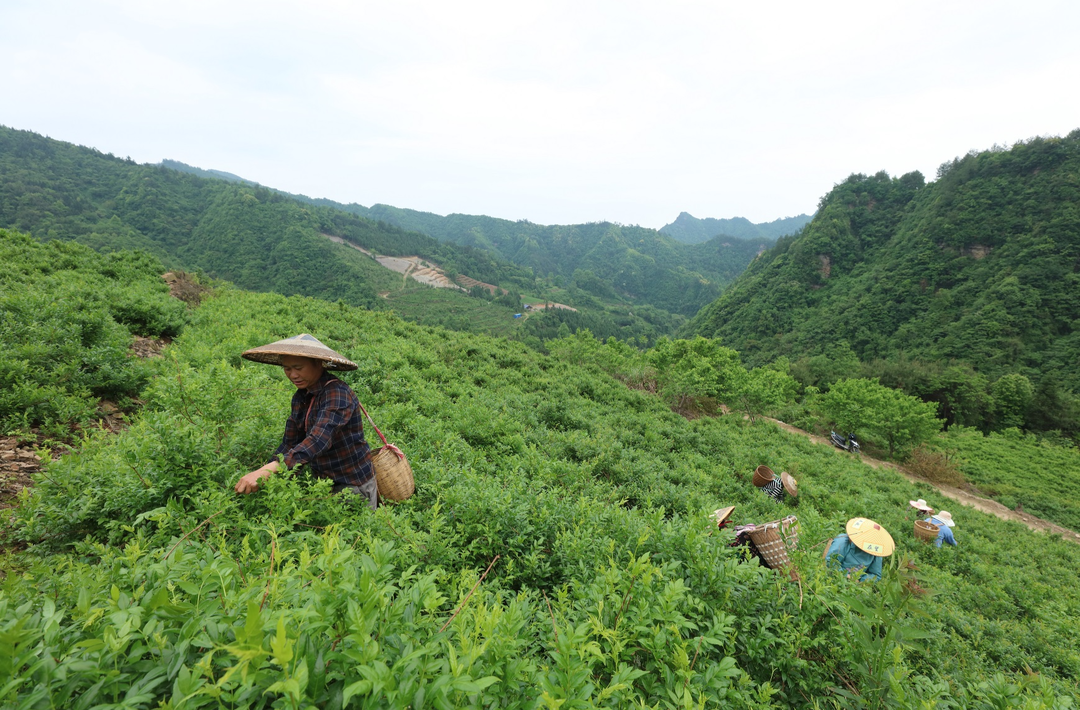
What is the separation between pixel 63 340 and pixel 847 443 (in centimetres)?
2836

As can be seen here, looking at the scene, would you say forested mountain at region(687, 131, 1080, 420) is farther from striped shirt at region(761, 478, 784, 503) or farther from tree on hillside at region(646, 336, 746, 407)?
striped shirt at region(761, 478, 784, 503)

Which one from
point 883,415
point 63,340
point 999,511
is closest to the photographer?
point 63,340

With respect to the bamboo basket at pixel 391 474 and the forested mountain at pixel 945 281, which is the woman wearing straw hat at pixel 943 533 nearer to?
the bamboo basket at pixel 391 474

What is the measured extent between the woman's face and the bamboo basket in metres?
0.88

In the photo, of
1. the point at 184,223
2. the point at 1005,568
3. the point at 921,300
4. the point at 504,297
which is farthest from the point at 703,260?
the point at 1005,568

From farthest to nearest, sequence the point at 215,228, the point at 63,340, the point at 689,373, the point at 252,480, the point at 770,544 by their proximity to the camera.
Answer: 1. the point at 215,228
2. the point at 689,373
3. the point at 63,340
4. the point at 770,544
5. the point at 252,480

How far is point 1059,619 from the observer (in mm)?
6086

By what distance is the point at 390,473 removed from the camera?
3545 mm

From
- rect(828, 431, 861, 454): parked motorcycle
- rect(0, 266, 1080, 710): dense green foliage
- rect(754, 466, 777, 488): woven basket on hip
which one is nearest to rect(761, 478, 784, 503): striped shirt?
rect(754, 466, 777, 488): woven basket on hip

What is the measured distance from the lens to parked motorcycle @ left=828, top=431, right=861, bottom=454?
2075 cm

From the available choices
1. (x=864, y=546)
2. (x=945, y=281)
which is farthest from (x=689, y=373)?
(x=945, y=281)

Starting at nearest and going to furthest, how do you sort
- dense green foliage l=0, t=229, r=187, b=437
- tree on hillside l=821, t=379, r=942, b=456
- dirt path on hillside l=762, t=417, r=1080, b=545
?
dense green foliage l=0, t=229, r=187, b=437 → dirt path on hillside l=762, t=417, r=1080, b=545 → tree on hillside l=821, t=379, r=942, b=456

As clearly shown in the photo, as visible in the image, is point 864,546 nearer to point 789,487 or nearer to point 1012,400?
point 789,487

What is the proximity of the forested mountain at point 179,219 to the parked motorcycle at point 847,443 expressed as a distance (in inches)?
2459
